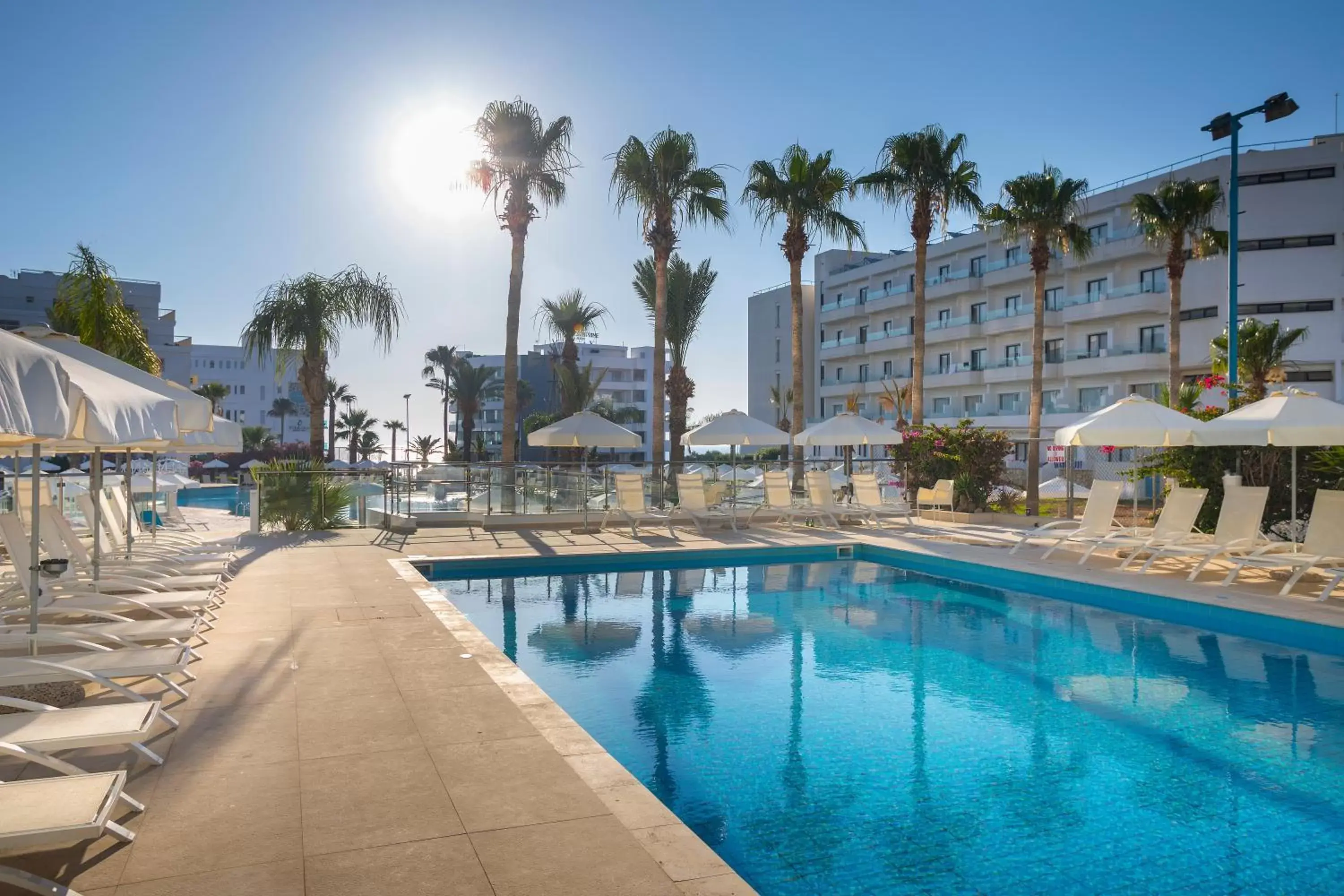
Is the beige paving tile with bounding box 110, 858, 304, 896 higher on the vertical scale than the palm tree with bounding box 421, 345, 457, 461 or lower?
lower

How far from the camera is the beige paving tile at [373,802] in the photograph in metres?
3.33

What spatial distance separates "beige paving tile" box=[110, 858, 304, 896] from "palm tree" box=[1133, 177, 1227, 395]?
87.4 ft

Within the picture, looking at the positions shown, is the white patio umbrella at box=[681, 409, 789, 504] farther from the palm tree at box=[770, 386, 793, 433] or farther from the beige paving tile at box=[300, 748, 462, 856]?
the palm tree at box=[770, 386, 793, 433]

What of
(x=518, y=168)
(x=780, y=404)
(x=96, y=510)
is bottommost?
(x=96, y=510)

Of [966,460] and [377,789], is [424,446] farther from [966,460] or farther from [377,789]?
[377,789]

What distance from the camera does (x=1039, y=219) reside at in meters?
23.0

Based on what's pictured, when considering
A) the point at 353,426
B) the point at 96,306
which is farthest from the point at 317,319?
the point at 353,426

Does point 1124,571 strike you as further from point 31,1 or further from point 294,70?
point 31,1

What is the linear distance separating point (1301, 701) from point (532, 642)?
6.57 metres

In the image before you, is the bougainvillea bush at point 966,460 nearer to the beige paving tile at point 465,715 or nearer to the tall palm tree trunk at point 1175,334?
the tall palm tree trunk at point 1175,334

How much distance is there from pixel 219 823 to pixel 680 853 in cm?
182

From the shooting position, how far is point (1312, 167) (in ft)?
112

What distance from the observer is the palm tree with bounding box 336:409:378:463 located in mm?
76062

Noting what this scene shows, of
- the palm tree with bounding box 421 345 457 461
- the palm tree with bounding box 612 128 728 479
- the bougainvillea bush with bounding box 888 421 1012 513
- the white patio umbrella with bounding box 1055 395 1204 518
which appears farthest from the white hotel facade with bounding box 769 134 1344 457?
the palm tree with bounding box 421 345 457 461
